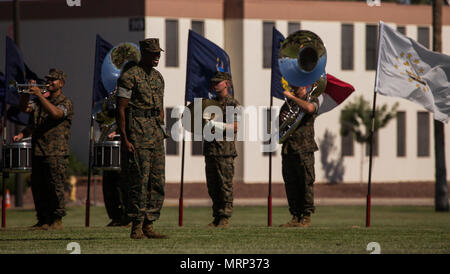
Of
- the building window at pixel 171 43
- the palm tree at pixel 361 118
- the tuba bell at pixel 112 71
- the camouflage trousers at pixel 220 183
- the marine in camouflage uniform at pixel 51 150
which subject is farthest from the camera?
the palm tree at pixel 361 118

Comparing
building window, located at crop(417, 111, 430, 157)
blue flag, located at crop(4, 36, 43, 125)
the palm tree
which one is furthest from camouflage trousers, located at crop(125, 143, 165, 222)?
building window, located at crop(417, 111, 430, 157)

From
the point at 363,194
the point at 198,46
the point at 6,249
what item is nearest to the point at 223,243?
the point at 6,249

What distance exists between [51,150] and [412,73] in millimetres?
6008

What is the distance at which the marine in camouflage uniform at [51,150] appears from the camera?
48.3 ft

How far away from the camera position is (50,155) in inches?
579

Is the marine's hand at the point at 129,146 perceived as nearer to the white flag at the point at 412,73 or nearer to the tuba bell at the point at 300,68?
the tuba bell at the point at 300,68

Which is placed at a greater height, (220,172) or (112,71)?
(112,71)

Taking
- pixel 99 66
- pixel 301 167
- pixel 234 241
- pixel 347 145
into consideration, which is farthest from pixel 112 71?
pixel 347 145

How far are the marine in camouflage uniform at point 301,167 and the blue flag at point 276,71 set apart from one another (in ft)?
4.96

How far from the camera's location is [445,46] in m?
47.7

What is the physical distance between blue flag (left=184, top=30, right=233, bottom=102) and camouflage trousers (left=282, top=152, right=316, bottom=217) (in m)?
2.42

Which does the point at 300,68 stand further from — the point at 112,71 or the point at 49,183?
the point at 49,183

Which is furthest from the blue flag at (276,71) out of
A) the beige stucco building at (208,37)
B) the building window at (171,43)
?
the building window at (171,43)

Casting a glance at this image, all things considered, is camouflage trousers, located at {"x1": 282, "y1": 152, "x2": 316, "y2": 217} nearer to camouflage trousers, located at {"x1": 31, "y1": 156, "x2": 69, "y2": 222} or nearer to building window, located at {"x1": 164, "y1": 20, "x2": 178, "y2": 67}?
camouflage trousers, located at {"x1": 31, "y1": 156, "x2": 69, "y2": 222}
